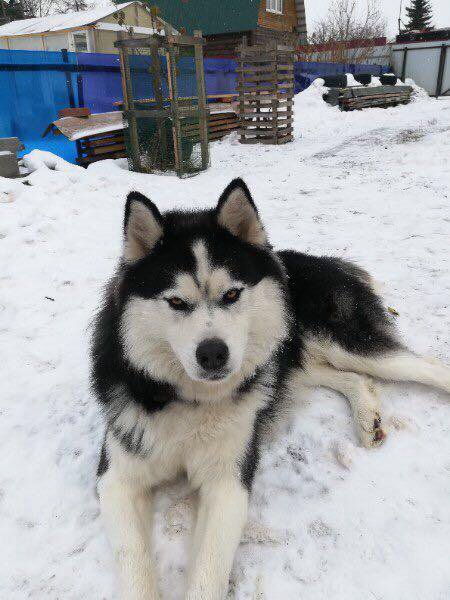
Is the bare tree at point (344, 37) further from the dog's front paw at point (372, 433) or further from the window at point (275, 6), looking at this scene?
the dog's front paw at point (372, 433)

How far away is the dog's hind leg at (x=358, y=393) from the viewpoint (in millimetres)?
2535

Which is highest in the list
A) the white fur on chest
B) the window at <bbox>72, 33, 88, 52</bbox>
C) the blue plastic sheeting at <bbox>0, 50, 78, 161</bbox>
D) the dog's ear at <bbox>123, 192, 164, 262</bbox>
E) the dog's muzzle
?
the window at <bbox>72, 33, 88, 52</bbox>

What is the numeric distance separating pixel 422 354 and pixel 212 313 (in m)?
1.91

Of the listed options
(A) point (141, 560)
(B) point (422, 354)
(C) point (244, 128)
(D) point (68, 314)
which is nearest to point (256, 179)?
(C) point (244, 128)

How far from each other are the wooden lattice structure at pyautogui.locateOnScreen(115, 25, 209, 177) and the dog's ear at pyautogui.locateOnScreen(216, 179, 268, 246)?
7.16 m

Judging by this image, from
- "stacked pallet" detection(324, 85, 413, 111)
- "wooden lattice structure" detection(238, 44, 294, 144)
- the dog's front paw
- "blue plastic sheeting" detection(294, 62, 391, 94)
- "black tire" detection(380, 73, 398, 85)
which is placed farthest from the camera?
"blue plastic sheeting" detection(294, 62, 391, 94)

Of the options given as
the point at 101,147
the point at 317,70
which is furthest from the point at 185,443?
the point at 317,70

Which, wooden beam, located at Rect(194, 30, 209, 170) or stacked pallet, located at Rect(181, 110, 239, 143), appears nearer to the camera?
wooden beam, located at Rect(194, 30, 209, 170)

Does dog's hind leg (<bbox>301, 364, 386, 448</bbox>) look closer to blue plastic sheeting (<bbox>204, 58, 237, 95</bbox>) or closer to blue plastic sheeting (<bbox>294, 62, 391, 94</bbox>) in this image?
blue plastic sheeting (<bbox>204, 58, 237, 95</bbox>)

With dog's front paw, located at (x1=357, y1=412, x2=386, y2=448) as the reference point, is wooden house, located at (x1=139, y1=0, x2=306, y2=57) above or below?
above

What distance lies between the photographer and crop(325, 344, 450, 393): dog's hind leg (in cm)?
281

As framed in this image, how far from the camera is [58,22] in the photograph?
20734 millimetres

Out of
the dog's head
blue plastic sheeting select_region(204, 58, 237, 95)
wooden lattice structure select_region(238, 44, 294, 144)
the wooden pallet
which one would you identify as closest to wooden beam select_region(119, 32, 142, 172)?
the wooden pallet

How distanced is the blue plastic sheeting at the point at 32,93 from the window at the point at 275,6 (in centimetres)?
1663
